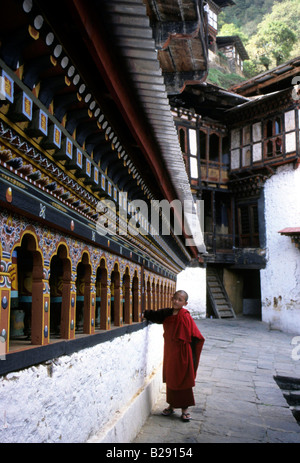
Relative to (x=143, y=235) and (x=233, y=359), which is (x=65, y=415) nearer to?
(x=143, y=235)

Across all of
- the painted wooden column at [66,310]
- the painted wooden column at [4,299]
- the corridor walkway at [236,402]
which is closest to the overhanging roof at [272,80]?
the corridor walkway at [236,402]

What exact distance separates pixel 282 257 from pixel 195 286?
13.9ft

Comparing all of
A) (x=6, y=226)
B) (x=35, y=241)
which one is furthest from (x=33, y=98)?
(x=35, y=241)

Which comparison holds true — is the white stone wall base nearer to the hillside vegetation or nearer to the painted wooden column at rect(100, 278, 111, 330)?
the painted wooden column at rect(100, 278, 111, 330)

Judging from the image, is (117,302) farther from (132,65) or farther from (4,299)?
(132,65)

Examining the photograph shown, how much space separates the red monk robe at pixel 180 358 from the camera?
5.21 m

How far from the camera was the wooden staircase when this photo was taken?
18.8m

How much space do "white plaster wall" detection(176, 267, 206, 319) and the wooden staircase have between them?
0.56m

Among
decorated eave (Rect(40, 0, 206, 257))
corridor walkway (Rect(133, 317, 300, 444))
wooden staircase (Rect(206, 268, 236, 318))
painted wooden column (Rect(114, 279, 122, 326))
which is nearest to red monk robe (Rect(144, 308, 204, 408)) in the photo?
corridor walkway (Rect(133, 317, 300, 444))

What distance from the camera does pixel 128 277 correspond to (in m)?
4.98

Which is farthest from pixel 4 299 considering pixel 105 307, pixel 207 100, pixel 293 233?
pixel 207 100

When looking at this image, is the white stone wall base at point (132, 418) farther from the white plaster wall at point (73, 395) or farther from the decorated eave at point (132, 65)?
the decorated eave at point (132, 65)

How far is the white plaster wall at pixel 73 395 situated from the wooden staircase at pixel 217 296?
14.2 metres

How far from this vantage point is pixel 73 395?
280cm
